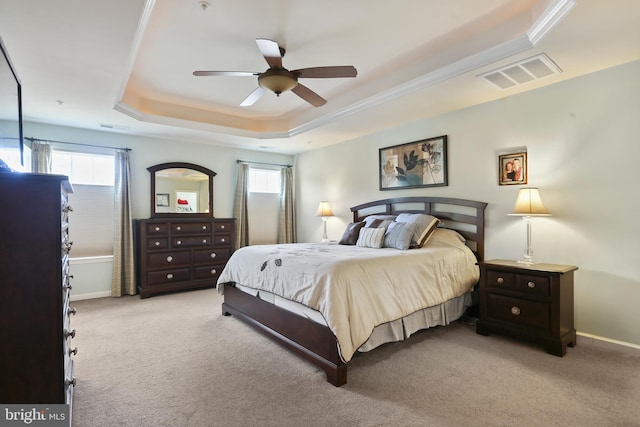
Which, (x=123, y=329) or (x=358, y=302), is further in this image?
(x=123, y=329)

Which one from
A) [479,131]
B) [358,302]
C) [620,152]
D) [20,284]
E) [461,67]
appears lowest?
[358,302]

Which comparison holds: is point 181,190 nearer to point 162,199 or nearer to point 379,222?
point 162,199

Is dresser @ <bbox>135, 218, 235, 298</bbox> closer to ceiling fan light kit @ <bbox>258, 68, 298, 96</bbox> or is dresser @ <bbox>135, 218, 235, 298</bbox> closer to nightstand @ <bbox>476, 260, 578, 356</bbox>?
ceiling fan light kit @ <bbox>258, 68, 298, 96</bbox>

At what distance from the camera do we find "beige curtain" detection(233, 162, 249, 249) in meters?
6.08

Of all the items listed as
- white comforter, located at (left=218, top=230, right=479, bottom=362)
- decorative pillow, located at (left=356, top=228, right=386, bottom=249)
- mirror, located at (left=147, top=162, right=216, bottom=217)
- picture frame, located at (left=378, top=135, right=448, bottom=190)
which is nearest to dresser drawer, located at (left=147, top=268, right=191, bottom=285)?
mirror, located at (left=147, top=162, right=216, bottom=217)

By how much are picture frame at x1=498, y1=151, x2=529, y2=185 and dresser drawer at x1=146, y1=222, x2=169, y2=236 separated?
4585 millimetres

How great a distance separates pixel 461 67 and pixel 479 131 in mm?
1073

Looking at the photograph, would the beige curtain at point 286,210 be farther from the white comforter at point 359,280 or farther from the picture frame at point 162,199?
the white comforter at point 359,280

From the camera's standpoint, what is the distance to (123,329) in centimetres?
345

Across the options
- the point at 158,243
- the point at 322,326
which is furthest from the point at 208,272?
the point at 322,326

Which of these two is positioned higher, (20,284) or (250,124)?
(250,124)

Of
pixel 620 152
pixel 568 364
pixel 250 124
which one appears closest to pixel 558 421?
pixel 568 364

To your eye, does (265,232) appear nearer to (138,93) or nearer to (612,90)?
(138,93)

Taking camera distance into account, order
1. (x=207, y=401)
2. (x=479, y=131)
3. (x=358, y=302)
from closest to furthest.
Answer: (x=207, y=401), (x=358, y=302), (x=479, y=131)
